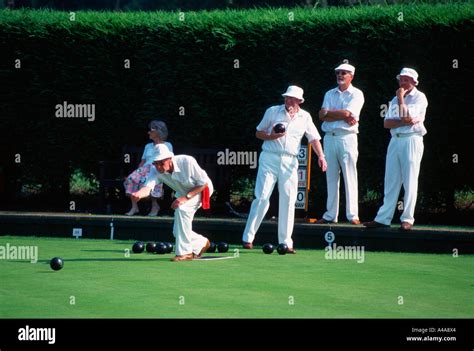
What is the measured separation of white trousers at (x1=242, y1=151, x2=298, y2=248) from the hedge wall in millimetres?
2986

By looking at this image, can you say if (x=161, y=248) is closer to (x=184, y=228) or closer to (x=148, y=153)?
(x=184, y=228)

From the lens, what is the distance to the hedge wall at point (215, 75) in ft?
57.5

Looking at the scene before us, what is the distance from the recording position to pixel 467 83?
56.7 ft

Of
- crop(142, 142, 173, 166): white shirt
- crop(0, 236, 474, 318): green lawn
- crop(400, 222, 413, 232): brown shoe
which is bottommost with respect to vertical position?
crop(0, 236, 474, 318): green lawn

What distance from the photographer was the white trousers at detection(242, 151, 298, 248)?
1505 cm

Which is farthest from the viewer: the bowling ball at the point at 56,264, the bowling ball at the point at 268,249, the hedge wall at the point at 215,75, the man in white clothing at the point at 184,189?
the hedge wall at the point at 215,75

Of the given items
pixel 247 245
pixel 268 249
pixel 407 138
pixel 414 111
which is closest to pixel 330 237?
pixel 247 245

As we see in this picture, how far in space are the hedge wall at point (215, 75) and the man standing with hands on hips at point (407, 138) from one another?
2.13 meters

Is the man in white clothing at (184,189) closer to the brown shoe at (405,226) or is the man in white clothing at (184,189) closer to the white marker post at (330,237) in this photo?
the white marker post at (330,237)

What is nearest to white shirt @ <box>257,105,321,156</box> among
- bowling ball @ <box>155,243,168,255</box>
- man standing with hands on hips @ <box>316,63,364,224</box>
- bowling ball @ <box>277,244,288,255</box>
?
man standing with hands on hips @ <box>316,63,364,224</box>

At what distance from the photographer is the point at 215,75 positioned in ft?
62.3

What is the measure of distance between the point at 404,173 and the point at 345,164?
0.91 m

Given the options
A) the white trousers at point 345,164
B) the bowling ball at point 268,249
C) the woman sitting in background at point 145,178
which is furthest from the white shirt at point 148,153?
the bowling ball at point 268,249

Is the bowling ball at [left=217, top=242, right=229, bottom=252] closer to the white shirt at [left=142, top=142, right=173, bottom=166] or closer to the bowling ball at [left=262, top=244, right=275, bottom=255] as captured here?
the bowling ball at [left=262, top=244, right=275, bottom=255]
